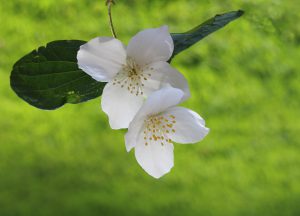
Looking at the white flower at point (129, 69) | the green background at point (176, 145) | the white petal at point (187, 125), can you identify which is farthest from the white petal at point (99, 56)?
the green background at point (176, 145)

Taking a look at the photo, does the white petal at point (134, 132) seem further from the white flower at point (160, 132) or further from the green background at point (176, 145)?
the green background at point (176, 145)

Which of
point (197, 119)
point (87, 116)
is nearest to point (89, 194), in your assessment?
point (87, 116)

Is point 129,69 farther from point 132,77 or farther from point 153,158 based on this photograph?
point 153,158

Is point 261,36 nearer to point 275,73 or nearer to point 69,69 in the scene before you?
point 275,73

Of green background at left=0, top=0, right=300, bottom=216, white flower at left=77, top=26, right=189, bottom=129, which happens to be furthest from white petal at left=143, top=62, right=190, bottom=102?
green background at left=0, top=0, right=300, bottom=216

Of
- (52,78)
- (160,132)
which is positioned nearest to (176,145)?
(160,132)
